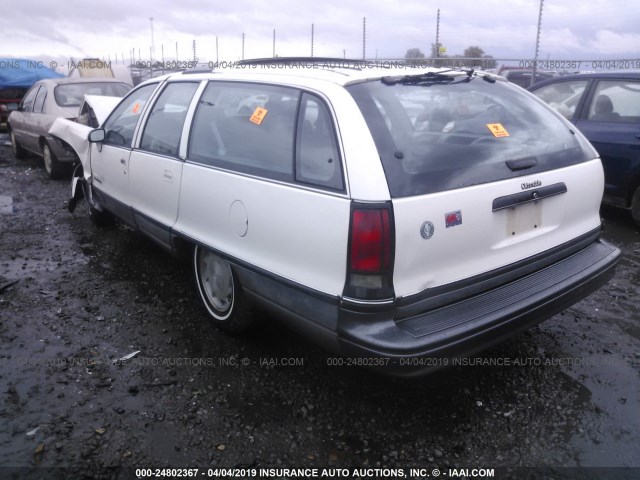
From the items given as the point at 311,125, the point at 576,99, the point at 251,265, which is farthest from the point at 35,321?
the point at 576,99

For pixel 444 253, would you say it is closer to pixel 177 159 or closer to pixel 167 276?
pixel 177 159

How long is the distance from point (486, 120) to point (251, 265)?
1.53 m

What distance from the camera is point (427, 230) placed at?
245cm

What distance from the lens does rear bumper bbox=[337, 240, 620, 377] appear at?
93.4 inches

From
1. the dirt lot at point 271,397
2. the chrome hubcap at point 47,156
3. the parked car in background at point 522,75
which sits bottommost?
the dirt lot at point 271,397

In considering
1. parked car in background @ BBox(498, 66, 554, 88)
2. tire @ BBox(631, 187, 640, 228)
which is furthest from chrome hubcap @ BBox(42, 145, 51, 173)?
parked car in background @ BBox(498, 66, 554, 88)

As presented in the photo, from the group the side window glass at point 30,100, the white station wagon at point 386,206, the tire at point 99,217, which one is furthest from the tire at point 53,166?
the white station wagon at point 386,206

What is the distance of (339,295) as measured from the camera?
8.07 feet

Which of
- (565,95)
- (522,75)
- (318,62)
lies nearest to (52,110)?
(318,62)

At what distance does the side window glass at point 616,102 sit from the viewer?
5.62 metres

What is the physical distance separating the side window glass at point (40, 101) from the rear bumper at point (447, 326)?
A: 8.60 metres

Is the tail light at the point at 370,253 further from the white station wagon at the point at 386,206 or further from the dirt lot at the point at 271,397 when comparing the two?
the dirt lot at the point at 271,397

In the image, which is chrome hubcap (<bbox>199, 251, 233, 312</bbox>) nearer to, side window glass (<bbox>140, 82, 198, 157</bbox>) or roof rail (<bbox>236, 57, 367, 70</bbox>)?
side window glass (<bbox>140, 82, 198, 157</bbox>)

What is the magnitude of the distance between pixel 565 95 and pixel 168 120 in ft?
15.5
